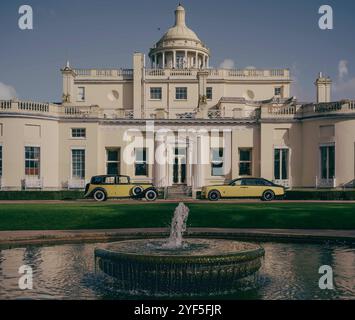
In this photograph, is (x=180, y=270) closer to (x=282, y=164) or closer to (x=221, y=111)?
(x=282, y=164)

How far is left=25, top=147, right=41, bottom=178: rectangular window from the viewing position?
41969 millimetres

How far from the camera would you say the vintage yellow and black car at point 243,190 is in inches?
1298

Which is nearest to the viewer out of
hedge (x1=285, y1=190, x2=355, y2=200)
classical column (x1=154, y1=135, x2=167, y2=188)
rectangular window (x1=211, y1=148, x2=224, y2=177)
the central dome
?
hedge (x1=285, y1=190, x2=355, y2=200)

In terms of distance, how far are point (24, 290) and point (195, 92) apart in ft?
148

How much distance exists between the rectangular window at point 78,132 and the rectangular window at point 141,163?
4986mm

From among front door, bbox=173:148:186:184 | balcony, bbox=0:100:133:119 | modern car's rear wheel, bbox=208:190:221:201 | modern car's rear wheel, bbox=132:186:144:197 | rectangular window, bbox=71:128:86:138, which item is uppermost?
balcony, bbox=0:100:133:119

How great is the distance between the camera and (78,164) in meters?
44.4

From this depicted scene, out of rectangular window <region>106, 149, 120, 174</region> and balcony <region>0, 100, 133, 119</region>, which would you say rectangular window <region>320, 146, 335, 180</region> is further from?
rectangular window <region>106, 149, 120, 174</region>

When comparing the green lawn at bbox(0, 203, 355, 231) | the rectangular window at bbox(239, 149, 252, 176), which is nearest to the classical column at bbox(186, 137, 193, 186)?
the rectangular window at bbox(239, 149, 252, 176)

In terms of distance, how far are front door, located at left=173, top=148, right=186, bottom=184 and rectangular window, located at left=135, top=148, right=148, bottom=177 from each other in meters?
2.70

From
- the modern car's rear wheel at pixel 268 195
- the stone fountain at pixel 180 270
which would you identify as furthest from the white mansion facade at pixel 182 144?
the stone fountain at pixel 180 270

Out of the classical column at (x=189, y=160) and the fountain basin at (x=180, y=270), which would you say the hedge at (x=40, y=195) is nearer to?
the classical column at (x=189, y=160)

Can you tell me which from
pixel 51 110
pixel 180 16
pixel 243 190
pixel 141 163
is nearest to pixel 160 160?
pixel 141 163

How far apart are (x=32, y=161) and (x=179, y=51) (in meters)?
31.7
